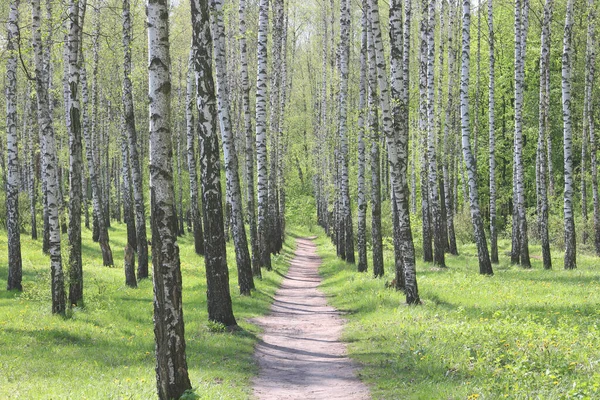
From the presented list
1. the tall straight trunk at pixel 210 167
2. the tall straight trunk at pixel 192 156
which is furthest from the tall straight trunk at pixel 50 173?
the tall straight trunk at pixel 192 156

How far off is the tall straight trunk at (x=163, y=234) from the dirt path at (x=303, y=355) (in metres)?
1.97

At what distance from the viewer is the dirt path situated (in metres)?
9.03

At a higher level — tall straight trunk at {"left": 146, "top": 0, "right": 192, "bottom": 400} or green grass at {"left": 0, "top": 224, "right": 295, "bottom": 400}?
tall straight trunk at {"left": 146, "top": 0, "right": 192, "bottom": 400}

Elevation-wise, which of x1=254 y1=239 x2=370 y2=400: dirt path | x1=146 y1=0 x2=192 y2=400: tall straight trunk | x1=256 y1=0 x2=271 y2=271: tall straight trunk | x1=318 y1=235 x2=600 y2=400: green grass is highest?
x1=256 y1=0 x2=271 y2=271: tall straight trunk

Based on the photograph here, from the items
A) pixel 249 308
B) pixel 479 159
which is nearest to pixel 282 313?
pixel 249 308

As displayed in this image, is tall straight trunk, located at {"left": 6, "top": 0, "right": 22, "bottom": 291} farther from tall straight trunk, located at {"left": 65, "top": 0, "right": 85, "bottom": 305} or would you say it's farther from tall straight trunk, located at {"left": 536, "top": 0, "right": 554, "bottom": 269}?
tall straight trunk, located at {"left": 536, "top": 0, "right": 554, "bottom": 269}

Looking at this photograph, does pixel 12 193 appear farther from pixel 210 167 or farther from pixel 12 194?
pixel 210 167

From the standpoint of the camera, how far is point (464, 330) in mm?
10469

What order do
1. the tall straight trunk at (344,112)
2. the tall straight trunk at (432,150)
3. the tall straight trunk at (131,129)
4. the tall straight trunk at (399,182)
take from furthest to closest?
the tall straight trunk at (344,112) < the tall straight trunk at (432,150) < the tall straight trunk at (131,129) < the tall straight trunk at (399,182)

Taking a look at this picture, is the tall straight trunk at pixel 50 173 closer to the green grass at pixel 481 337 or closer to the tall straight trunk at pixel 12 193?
the tall straight trunk at pixel 12 193

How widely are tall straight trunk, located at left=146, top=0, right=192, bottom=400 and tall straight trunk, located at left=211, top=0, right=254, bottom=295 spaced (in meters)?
9.29

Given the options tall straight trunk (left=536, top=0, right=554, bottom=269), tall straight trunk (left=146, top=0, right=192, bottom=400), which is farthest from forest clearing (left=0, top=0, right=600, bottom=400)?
tall straight trunk (left=536, top=0, right=554, bottom=269)

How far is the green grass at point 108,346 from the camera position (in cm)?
838

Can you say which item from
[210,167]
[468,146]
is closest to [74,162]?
[210,167]
